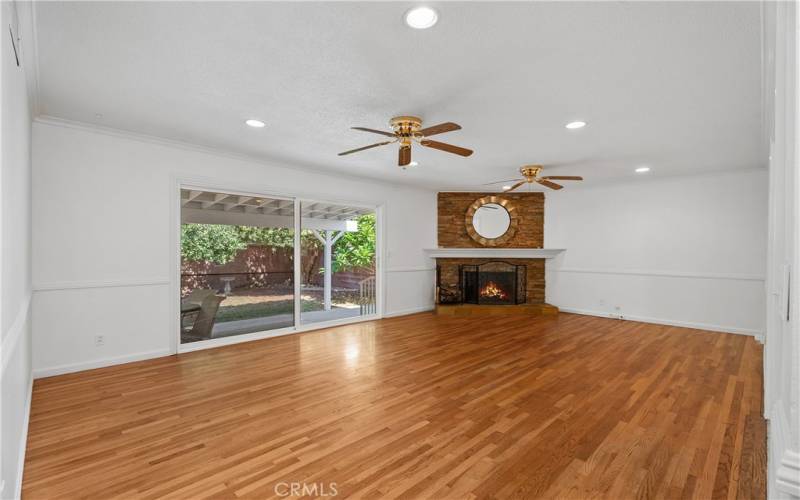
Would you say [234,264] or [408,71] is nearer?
[408,71]

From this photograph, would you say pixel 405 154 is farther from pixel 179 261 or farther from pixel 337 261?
pixel 337 261

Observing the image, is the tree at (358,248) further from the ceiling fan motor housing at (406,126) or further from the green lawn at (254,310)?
the ceiling fan motor housing at (406,126)

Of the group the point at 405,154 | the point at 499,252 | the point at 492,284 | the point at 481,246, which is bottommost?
the point at 492,284

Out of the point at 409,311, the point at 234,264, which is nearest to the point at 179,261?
the point at 234,264

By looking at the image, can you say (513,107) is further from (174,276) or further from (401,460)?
(174,276)

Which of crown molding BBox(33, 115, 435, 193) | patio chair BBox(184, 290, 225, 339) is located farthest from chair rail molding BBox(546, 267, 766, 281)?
patio chair BBox(184, 290, 225, 339)

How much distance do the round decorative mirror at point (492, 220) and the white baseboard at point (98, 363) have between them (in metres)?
5.61

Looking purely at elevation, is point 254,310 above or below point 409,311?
above

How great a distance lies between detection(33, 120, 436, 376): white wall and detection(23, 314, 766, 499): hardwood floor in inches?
13.1

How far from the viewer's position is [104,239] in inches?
149

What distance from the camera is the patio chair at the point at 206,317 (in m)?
4.58

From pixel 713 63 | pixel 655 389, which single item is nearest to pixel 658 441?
pixel 655 389

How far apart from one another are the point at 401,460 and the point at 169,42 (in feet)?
9.19

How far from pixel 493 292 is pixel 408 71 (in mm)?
5752
